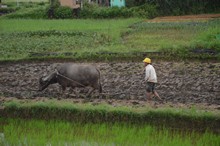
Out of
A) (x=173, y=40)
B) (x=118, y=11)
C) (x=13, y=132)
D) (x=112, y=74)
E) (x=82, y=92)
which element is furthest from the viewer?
(x=118, y=11)

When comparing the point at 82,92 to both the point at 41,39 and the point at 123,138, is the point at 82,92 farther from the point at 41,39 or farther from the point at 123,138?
the point at 41,39

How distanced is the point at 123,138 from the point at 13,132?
211cm

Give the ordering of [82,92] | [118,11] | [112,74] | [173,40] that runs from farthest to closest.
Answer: [118,11]
[173,40]
[112,74]
[82,92]

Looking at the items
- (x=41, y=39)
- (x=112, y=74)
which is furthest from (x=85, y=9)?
(x=112, y=74)

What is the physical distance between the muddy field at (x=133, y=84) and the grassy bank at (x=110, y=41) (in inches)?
36.4

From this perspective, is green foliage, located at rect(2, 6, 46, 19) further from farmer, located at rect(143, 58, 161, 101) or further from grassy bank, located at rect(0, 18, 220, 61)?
farmer, located at rect(143, 58, 161, 101)

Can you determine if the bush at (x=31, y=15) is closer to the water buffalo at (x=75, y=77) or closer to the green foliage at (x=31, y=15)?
the green foliage at (x=31, y=15)

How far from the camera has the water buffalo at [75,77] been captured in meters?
10.3

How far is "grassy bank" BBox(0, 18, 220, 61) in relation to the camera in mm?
14727

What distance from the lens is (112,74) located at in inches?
503

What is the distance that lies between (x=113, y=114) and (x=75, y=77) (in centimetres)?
251

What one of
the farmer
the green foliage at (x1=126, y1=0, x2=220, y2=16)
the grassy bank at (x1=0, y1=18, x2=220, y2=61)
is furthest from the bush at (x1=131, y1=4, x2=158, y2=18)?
the farmer

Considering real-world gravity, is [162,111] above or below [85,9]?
below

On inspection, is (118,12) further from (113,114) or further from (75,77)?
(113,114)
